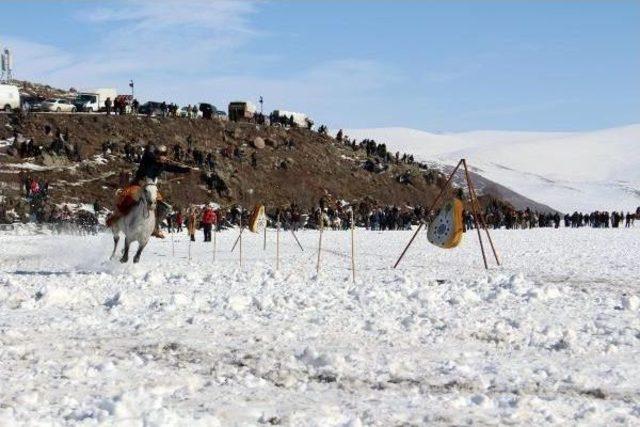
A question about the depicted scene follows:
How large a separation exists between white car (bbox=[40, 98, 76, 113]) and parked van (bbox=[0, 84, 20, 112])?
7.72 feet

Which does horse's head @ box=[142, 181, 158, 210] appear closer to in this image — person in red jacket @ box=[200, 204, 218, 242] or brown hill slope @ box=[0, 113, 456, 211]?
person in red jacket @ box=[200, 204, 218, 242]

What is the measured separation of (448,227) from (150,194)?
6.75 metres

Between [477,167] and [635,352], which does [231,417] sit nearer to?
[635,352]

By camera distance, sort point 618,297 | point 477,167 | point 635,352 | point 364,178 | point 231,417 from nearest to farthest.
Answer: point 231,417 < point 635,352 < point 618,297 < point 364,178 < point 477,167

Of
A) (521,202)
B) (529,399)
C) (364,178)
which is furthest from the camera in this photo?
(521,202)

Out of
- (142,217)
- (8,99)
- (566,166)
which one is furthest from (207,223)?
(566,166)

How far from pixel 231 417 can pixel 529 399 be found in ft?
8.76

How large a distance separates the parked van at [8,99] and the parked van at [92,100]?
211 inches

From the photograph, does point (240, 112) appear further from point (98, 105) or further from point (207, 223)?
point (207, 223)

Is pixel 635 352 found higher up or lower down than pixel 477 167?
lower down

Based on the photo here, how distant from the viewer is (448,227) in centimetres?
2005

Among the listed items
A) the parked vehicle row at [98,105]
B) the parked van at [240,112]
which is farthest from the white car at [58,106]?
the parked van at [240,112]

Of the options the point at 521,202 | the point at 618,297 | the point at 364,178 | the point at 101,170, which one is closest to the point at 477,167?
the point at 521,202

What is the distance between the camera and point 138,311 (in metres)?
12.7
